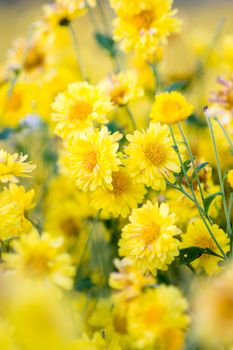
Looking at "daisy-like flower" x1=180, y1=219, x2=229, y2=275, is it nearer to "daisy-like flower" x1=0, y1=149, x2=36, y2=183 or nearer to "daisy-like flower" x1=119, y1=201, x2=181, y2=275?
"daisy-like flower" x1=119, y1=201, x2=181, y2=275

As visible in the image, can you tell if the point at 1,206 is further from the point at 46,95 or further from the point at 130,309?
the point at 46,95

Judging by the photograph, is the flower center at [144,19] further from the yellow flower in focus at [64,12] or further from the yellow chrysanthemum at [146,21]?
the yellow flower in focus at [64,12]

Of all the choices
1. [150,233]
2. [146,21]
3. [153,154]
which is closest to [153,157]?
[153,154]

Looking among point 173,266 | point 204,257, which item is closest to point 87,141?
point 204,257

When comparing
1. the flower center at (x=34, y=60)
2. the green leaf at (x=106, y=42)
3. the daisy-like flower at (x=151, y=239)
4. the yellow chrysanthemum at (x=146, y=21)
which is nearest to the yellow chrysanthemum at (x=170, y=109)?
the daisy-like flower at (x=151, y=239)

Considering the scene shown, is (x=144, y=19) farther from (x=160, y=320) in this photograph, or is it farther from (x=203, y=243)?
(x=160, y=320)
